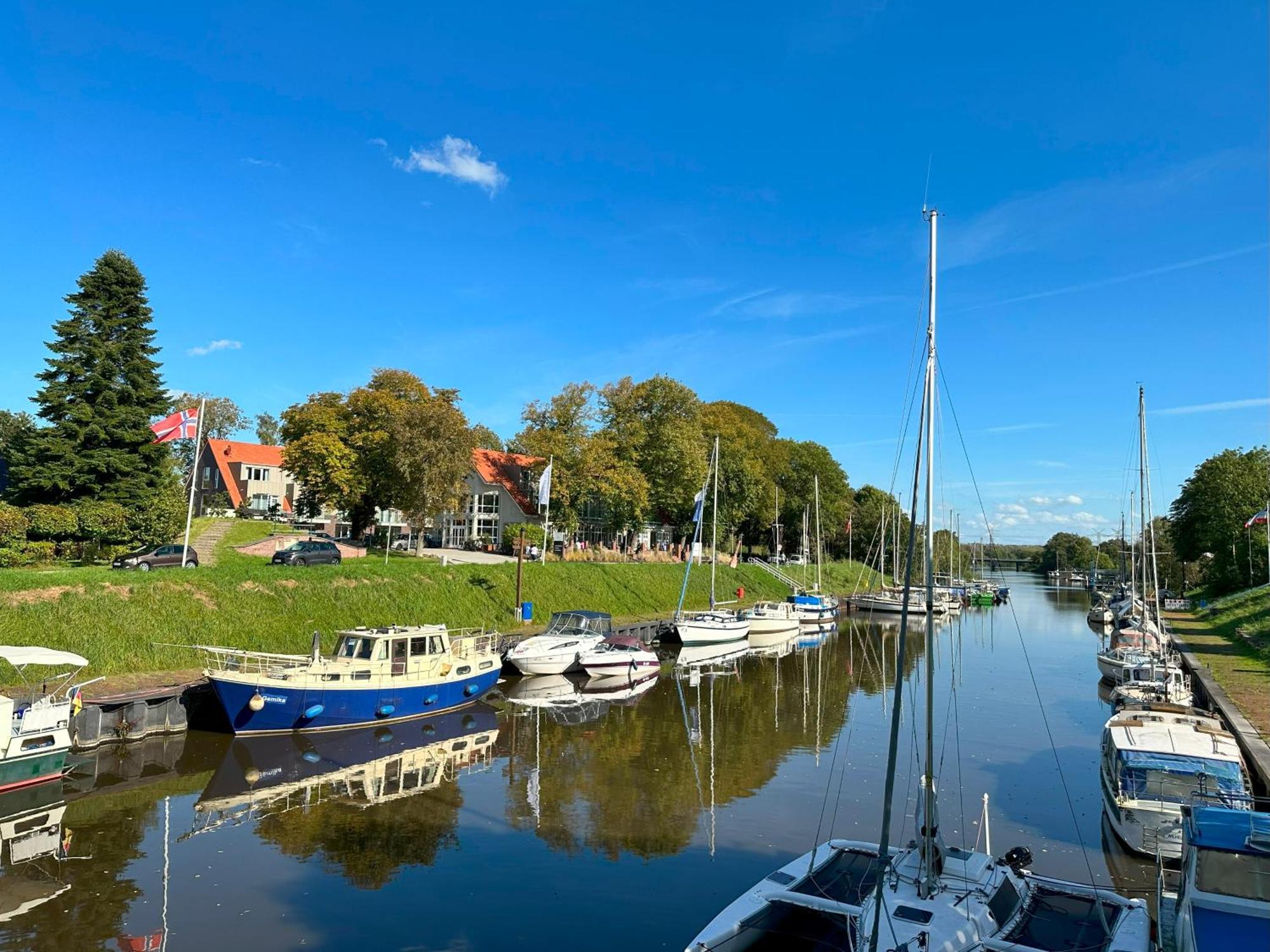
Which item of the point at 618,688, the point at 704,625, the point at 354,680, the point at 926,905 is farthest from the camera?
the point at 704,625

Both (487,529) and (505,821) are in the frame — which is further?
(487,529)

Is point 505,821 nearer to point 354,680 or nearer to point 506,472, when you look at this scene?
point 354,680

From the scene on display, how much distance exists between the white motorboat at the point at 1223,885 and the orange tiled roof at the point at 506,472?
2043 inches

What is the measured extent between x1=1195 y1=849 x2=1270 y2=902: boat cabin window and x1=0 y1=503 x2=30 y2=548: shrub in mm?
37872

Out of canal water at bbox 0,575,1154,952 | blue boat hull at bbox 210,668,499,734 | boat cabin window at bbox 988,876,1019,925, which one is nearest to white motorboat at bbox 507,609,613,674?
canal water at bbox 0,575,1154,952

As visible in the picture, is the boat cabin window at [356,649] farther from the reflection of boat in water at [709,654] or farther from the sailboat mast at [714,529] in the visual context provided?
the sailboat mast at [714,529]

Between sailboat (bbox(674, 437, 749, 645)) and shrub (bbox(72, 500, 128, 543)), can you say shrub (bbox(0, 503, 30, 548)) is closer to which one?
shrub (bbox(72, 500, 128, 543))

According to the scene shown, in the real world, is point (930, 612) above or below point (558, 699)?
above

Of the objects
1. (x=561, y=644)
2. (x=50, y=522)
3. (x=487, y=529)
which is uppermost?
(x=487, y=529)

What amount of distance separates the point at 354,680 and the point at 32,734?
794cm

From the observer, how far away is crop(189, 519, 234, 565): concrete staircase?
129 feet

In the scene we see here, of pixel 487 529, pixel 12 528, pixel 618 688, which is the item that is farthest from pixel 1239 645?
pixel 12 528

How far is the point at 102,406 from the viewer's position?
39312 millimetres

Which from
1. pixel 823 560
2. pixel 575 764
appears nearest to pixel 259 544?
pixel 575 764
